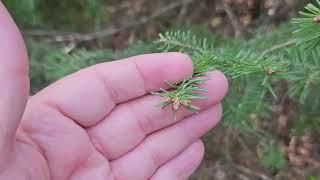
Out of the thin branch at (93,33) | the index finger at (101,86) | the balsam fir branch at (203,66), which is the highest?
the balsam fir branch at (203,66)

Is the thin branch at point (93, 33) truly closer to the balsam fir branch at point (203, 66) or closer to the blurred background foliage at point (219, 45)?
the blurred background foliage at point (219, 45)

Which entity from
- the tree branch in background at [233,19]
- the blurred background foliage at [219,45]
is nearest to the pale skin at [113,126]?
the blurred background foliage at [219,45]

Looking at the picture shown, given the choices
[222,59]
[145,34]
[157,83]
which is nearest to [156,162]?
[157,83]

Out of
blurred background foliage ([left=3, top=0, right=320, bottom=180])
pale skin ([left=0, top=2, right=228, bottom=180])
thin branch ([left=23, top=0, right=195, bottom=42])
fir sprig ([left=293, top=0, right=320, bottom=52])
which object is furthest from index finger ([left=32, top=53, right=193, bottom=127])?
thin branch ([left=23, top=0, right=195, bottom=42])

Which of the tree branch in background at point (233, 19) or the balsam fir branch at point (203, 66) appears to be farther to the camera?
the tree branch in background at point (233, 19)

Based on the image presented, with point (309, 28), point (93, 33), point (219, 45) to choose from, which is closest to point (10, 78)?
point (309, 28)

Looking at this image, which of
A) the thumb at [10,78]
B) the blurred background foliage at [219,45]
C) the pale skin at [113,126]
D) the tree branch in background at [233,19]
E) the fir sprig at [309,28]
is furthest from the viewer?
the tree branch in background at [233,19]
